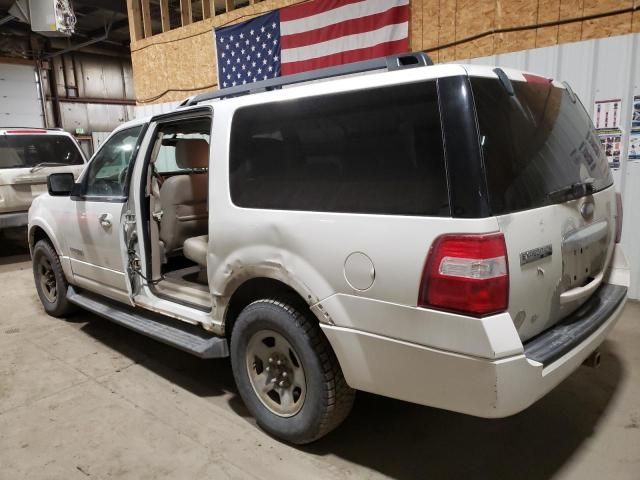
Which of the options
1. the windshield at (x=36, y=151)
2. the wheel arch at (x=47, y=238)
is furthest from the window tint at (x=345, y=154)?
the windshield at (x=36, y=151)

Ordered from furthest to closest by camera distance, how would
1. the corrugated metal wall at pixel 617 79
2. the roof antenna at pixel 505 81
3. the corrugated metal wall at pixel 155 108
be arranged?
the corrugated metal wall at pixel 155 108 → the corrugated metal wall at pixel 617 79 → the roof antenna at pixel 505 81

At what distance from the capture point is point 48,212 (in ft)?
14.6

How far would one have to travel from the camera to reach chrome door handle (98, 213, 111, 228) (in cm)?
356

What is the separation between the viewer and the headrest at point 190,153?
3.82 meters

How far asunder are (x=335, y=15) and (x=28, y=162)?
5.53 meters

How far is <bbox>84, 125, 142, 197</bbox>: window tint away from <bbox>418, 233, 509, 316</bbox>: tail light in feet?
8.62

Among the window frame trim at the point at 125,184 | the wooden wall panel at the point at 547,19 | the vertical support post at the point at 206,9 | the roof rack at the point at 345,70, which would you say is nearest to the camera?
the roof rack at the point at 345,70

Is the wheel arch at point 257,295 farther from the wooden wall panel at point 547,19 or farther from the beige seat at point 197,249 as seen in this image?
the wooden wall panel at point 547,19

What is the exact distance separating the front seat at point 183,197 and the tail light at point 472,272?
8.43ft

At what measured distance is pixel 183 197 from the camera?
12.7 ft

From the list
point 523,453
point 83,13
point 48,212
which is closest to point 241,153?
point 523,453

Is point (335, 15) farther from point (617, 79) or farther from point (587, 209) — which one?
point (587, 209)

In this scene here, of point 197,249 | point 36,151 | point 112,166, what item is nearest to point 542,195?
point 197,249

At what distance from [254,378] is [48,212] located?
3011mm
